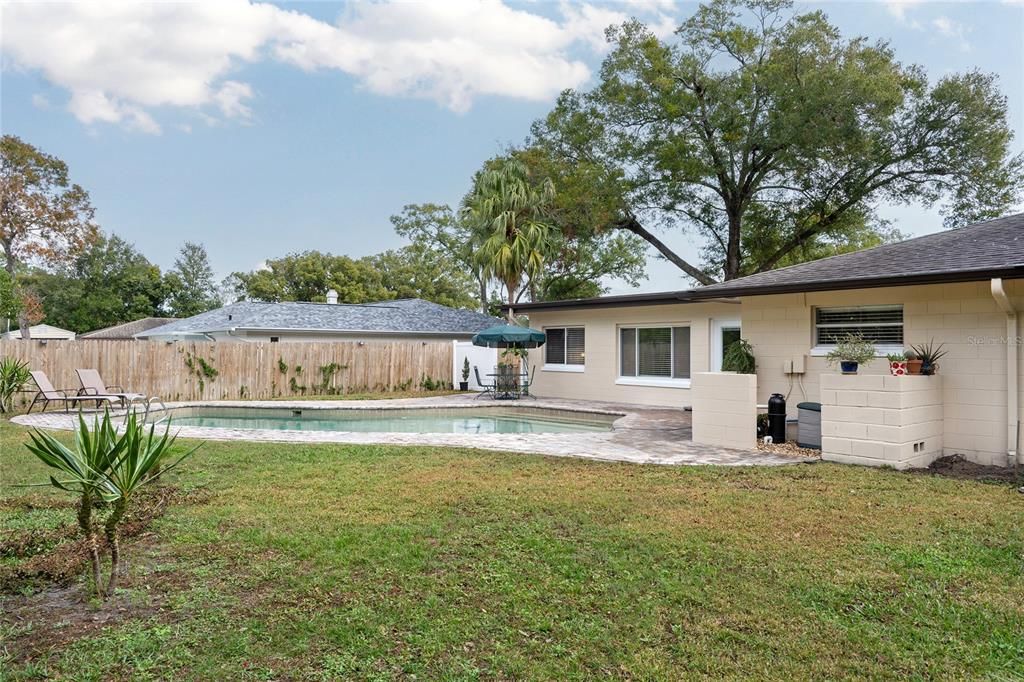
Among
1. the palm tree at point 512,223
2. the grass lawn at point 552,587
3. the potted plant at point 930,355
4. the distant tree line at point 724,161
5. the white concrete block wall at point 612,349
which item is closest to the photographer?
the grass lawn at point 552,587

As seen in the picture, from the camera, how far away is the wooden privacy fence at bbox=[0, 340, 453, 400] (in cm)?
1563

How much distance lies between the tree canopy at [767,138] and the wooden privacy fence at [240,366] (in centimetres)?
958

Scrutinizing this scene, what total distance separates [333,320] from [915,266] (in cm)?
2030

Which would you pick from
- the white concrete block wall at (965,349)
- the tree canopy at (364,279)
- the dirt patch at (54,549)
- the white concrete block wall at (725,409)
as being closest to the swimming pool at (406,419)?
the white concrete block wall at (725,409)

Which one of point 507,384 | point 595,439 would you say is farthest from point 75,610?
point 507,384

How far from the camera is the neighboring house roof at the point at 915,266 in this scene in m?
7.80

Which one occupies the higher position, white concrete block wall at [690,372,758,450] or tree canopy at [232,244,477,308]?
tree canopy at [232,244,477,308]

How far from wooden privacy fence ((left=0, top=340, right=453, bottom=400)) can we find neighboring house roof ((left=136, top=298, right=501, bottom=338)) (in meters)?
3.79

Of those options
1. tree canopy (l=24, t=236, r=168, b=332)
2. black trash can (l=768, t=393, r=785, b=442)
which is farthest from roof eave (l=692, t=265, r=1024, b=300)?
tree canopy (l=24, t=236, r=168, b=332)

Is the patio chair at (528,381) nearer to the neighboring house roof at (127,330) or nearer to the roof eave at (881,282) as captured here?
the roof eave at (881,282)

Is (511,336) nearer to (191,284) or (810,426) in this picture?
(810,426)

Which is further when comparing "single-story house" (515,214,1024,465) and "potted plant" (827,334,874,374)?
"potted plant" (827,334,874,374)

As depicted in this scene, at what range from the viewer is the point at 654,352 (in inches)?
603

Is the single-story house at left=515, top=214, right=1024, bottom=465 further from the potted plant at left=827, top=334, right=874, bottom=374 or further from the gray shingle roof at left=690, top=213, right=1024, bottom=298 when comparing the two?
the potted plant at left=827, top=334, right=874, bottom=374
